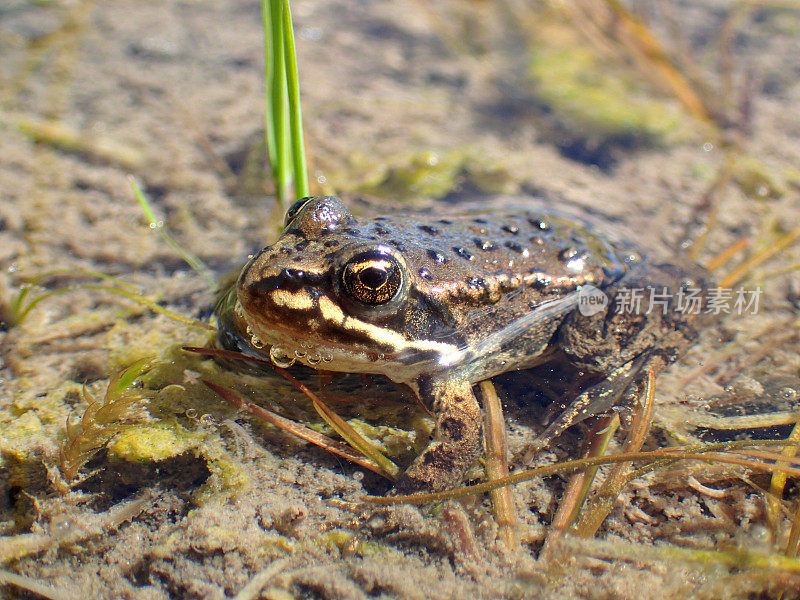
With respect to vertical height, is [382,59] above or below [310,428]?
above

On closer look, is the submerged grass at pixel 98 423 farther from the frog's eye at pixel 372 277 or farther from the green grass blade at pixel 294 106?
the green grass blade at pixel 294 106

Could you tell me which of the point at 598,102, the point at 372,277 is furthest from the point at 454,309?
the point at 598,102

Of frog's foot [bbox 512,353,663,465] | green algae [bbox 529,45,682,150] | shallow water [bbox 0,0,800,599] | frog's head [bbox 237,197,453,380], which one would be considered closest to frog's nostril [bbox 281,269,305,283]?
frog's head [bbox 237,197,453,380]

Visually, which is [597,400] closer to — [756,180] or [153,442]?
[153,442]

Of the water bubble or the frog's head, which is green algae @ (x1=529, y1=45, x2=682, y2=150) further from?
the water bubble

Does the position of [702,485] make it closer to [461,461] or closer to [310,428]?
[461,461]

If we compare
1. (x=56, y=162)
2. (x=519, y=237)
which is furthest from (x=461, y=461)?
(x=56, y=162)

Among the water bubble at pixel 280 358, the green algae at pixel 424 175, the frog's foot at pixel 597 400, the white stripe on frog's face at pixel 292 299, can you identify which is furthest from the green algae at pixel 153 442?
the green algae at pixel 424 175
